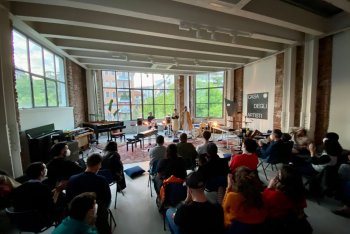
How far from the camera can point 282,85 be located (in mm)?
5863

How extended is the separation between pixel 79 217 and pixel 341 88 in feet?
19.9

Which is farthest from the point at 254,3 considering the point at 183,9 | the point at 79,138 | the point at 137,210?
the point at 79,138

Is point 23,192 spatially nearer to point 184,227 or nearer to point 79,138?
point 184,227

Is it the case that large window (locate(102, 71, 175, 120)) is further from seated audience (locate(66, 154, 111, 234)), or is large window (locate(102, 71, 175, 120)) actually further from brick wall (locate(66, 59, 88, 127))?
seated audience (locate(66, 154, 111, 234))

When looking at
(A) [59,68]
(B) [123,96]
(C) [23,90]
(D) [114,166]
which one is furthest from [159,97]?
(D) [114,166]

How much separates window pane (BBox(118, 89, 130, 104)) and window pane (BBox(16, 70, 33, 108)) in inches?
217

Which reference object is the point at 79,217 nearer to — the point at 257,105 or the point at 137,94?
the point at 257,105

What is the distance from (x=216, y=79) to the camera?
378 inches

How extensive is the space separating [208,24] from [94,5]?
219 cm

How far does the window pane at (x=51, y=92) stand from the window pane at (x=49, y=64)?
0.22 metres

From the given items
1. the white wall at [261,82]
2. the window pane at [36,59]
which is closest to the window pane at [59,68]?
the window pane at [36,59]

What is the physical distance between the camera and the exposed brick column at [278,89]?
5.92 m

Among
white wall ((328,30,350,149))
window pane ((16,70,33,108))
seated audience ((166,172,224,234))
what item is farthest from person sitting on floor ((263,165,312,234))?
window pane ((16,70,33,108))

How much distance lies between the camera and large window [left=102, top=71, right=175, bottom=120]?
9.59 meters
